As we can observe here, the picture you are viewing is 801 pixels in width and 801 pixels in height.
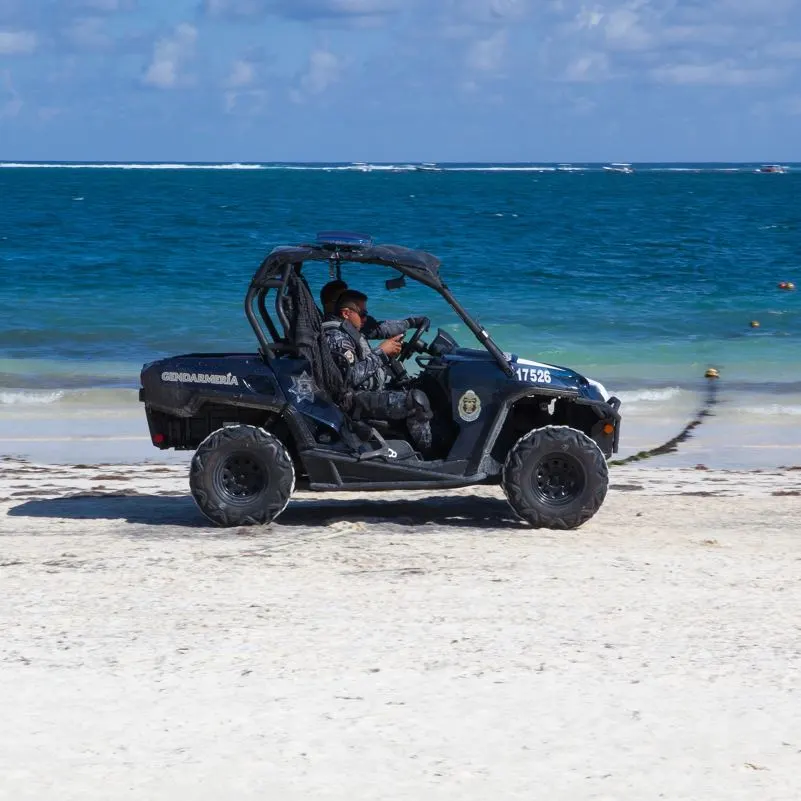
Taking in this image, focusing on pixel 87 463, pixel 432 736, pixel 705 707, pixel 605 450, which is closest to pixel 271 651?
pixel 432 736

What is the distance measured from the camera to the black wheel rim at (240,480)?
28.3ft

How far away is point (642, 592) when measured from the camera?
7199mm

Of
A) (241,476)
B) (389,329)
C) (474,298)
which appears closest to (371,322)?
(389,329)

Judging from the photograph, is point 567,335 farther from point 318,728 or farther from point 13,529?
point 318,728

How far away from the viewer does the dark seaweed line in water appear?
1217cm

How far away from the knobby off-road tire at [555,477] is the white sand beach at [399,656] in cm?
16

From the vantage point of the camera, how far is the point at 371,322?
888cm

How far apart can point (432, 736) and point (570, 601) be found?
1.91m

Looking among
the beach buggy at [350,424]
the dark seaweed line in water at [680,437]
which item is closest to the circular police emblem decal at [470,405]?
the beach buggy at [350,424]

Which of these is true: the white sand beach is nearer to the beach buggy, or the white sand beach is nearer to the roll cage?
the beach buggy

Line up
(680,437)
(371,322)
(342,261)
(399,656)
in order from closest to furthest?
(399,656) < (342,261) < (371,322) < (680,437)

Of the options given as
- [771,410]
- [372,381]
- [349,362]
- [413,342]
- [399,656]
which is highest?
[413,342]

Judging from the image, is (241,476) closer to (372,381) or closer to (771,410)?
(372,381)

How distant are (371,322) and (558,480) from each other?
1458mm
